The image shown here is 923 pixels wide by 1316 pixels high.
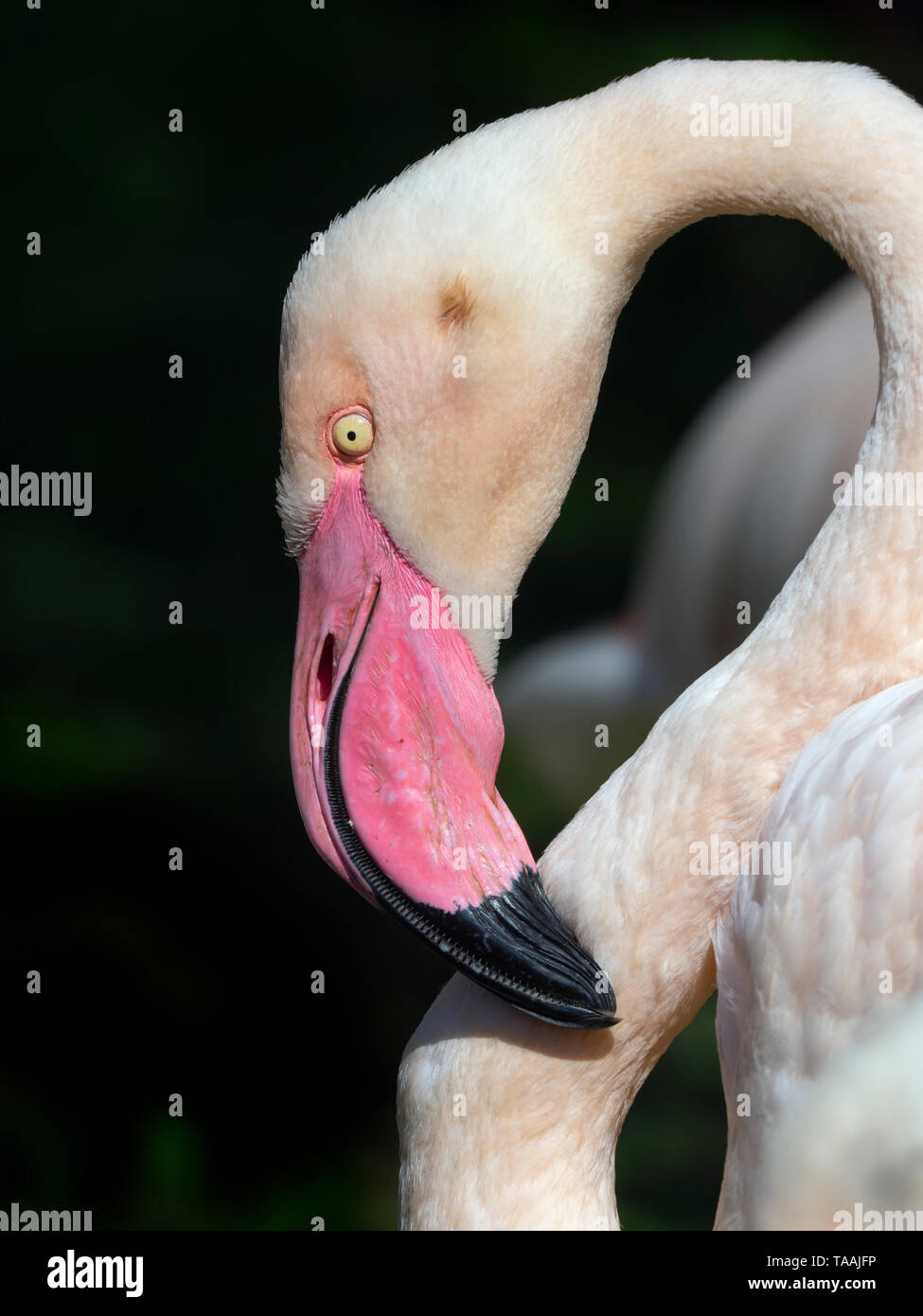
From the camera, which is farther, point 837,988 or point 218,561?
point 218,561

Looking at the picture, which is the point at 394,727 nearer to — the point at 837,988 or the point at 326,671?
the point at 326,671

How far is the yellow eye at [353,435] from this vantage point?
1533 millimetres

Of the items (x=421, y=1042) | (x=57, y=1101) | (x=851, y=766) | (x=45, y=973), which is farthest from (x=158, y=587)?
(x=851, y=766)

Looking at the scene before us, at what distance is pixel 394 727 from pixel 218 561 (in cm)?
242

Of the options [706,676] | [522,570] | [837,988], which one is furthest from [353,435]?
[837,988]

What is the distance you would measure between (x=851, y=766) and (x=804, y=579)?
0.23 m

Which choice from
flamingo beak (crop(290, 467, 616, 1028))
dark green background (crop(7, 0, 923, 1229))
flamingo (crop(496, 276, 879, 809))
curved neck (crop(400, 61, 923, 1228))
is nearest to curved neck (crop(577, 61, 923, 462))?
curved neck (crop(400, 61, 923, 1228))

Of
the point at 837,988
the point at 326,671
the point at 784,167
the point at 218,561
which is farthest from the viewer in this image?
the point at 218,561

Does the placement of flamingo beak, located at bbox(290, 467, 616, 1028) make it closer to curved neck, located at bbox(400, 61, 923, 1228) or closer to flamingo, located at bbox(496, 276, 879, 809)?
curved neck, located at bbox(400, 61, 923, 1228)

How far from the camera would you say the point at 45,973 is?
334 centimetres

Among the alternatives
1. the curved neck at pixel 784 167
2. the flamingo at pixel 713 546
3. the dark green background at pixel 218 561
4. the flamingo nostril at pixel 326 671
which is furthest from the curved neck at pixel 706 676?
the dark green background at pixel 218 561

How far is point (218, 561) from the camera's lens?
3.87 m

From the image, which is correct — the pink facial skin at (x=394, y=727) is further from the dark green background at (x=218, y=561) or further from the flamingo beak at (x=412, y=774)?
the dark green background at (x=218, y=561)

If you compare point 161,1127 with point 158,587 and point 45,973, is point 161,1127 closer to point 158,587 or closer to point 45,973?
point 45,973
